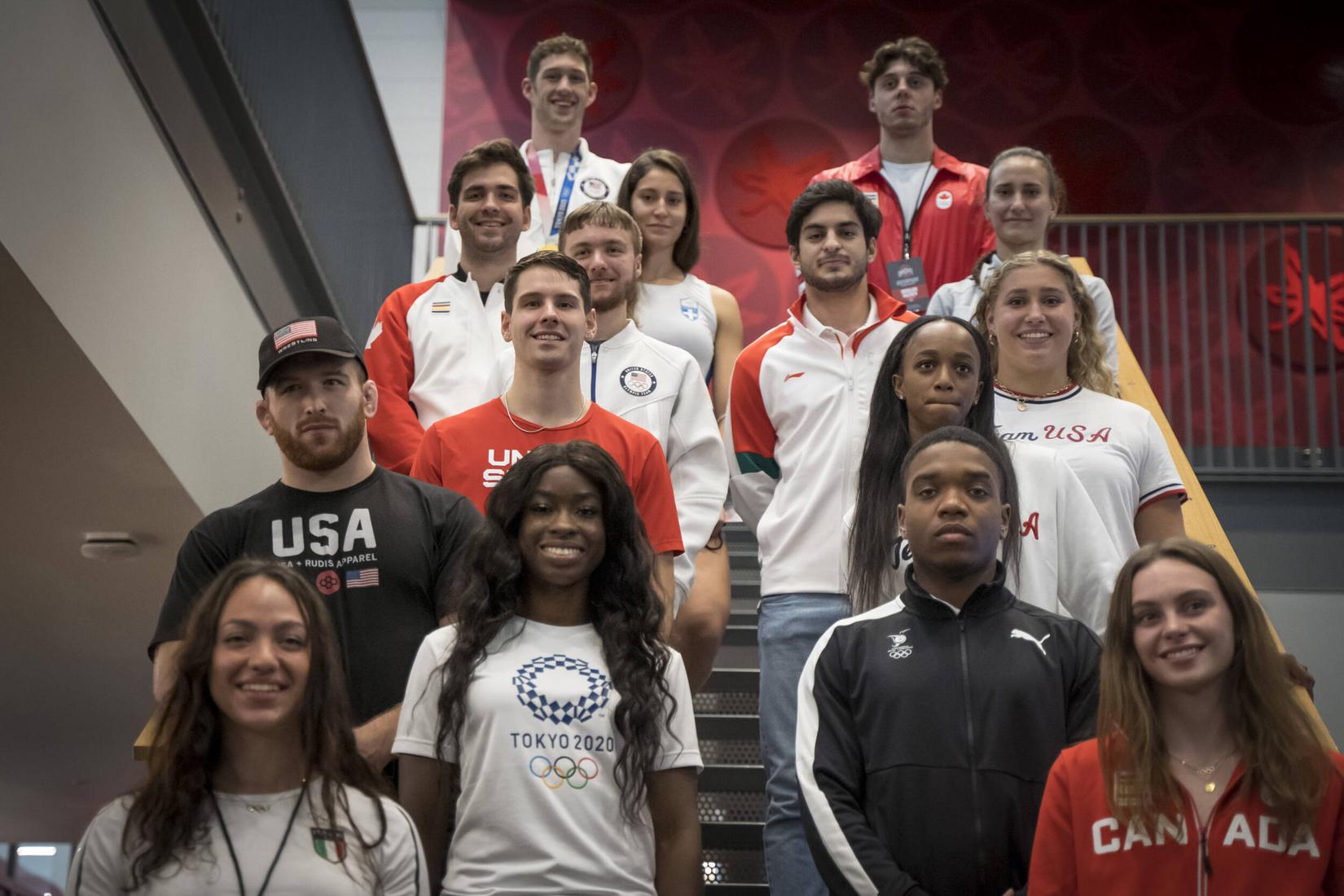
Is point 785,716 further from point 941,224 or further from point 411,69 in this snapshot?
point 411,69

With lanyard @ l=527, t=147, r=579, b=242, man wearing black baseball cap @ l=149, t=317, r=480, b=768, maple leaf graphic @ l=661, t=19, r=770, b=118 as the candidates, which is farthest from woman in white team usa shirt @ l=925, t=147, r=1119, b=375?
maple leaf graphic @ l=661, t=19, r=770, b=118

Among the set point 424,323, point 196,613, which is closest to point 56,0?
point 424,323

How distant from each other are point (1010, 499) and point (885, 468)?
37cm

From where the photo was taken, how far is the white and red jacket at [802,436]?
394 centimetres

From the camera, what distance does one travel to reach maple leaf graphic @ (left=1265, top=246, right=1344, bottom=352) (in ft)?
30.8

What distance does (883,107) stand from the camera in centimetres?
614

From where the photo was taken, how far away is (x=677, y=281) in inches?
208

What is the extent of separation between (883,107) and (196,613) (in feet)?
13.0

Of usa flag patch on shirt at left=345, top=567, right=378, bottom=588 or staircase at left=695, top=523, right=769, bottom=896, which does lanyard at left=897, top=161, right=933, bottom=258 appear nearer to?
staircase at left=695, top=523, right=769, bottom=896

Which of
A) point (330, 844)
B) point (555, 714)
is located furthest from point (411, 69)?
point (330, 844)

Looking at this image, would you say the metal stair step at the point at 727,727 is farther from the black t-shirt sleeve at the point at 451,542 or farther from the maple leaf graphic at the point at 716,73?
the maple leaf graphic at the point at 716,73

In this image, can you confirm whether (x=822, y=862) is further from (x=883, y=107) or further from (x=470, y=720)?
(x=883, y=107)

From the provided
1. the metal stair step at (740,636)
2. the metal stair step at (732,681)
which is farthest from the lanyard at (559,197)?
the metal stair step at (732,681)

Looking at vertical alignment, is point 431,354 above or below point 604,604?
above
